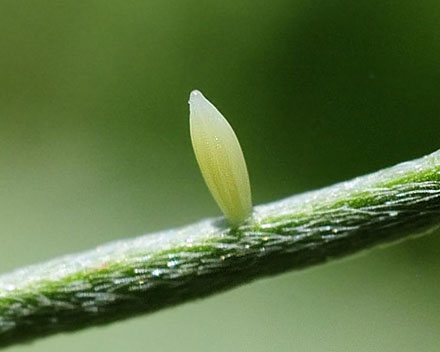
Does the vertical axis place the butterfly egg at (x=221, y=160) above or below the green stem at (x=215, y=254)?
above

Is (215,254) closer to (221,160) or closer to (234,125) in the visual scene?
(221,160)

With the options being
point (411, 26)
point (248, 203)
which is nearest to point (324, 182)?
point (411, 26)

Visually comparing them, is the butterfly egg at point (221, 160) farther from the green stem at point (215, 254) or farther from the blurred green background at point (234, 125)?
the blurred green background at point (234, 125)

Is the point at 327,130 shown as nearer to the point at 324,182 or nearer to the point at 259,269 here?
the point at 324,182

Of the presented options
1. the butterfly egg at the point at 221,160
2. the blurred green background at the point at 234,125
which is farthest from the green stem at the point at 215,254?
the blurred green background at the point at 234,125

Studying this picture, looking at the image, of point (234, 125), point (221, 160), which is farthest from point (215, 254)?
point (234, 125)

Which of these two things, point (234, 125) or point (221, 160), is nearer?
point (221, 160)

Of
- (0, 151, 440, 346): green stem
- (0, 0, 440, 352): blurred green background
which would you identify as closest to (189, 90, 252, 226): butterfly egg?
(0, 151, 440, 346): green stem
